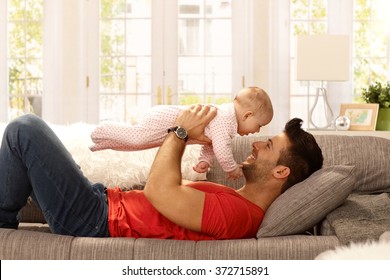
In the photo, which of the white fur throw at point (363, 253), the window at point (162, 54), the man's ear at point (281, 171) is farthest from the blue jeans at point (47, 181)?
the window at point (162, 54)

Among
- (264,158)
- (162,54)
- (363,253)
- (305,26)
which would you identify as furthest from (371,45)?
(363,253)

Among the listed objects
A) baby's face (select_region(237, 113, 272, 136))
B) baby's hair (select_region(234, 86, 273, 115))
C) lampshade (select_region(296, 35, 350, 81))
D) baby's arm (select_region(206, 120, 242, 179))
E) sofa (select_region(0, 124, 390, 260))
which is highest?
lampshade (select_region(296, 35, 350, 81))

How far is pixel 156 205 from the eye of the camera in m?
2.40

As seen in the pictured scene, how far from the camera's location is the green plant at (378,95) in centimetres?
535

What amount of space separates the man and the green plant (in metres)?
2.91

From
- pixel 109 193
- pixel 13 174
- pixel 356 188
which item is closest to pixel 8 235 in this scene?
pixel 13 174

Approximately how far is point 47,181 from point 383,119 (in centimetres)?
347

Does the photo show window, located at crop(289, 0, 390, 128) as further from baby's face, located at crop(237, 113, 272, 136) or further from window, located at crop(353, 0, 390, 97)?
baby's face, located at crop(237, 113, 272, 136)

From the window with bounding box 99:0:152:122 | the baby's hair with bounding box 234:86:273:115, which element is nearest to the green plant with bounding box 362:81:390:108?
the window with bounding box 99:0:152:122

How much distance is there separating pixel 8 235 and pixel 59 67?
375cm

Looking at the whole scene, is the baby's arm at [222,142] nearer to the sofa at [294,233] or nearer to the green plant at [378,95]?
the sofa at [294,233]

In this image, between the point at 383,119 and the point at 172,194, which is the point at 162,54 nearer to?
the point at 383,119

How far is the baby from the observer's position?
260 cm

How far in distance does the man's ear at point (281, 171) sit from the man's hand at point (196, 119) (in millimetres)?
302
